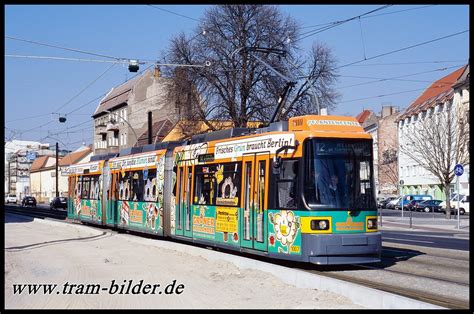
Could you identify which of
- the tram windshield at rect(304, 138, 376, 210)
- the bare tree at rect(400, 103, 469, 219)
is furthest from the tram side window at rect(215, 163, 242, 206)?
the bare tree at rect(400, 103, 469, 219)

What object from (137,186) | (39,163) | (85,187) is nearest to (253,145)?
(137,186)

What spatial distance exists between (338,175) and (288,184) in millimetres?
1061

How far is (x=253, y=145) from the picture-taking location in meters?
16.3

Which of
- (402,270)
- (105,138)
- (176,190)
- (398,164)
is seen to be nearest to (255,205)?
(402,270)

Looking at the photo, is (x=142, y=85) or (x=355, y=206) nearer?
(x=355, y=206)

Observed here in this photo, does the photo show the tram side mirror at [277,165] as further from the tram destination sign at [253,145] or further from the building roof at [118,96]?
the building roof at [118,96]

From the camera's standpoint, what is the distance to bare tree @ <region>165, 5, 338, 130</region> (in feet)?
149

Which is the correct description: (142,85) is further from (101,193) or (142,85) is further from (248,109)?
(101,193)

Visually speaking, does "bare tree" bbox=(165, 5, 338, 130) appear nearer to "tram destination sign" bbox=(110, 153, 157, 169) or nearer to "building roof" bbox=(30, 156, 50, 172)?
"tram destination sign" bbox=(110, 153, 157, 169)

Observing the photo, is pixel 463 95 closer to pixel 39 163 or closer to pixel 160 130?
pixel 160 130

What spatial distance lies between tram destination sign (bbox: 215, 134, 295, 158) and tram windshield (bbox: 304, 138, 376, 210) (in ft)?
2.18

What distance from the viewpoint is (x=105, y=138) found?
9575cm

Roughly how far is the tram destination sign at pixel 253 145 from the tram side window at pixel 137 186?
22.3ft
